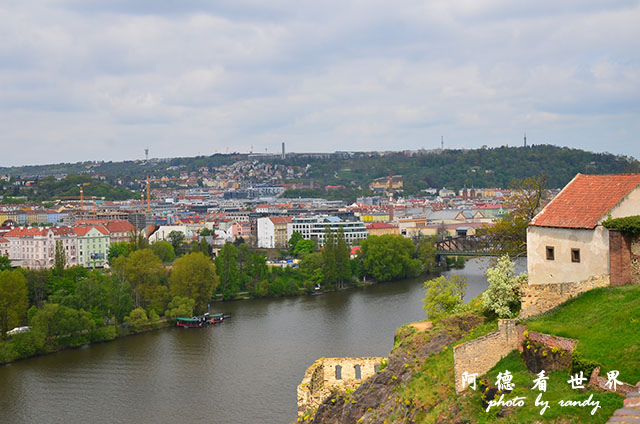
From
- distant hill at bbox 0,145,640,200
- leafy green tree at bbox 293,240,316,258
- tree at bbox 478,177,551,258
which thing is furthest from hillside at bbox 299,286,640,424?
distant hill at bbox 0,145,640,200

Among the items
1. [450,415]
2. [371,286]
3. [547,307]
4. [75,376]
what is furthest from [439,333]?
[371,286]

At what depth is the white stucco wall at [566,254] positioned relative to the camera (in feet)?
34.7

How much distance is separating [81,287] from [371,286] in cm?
1783

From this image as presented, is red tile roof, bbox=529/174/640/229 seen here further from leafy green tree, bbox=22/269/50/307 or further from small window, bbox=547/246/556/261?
leafy green tree, bbox=22/269/50/307

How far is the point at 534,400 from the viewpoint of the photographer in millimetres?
7930

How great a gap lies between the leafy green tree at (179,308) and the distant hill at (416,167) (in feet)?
285

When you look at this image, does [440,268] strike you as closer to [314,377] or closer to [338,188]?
[314,377]

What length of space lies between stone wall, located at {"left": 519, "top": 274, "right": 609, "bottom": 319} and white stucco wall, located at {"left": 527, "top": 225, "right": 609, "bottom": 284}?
0.71 ft

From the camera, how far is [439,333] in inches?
452

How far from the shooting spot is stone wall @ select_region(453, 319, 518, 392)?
9.63 metres

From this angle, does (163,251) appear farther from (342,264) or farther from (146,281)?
(146,281)

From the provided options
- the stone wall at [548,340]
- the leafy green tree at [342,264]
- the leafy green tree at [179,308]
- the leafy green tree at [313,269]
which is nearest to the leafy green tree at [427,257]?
the leafy green tree at [342,264]

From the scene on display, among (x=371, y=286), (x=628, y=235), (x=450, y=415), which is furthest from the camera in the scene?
(x=371, y=286)

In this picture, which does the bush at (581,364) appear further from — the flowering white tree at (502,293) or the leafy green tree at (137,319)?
the leafy green tree at (137,319)
